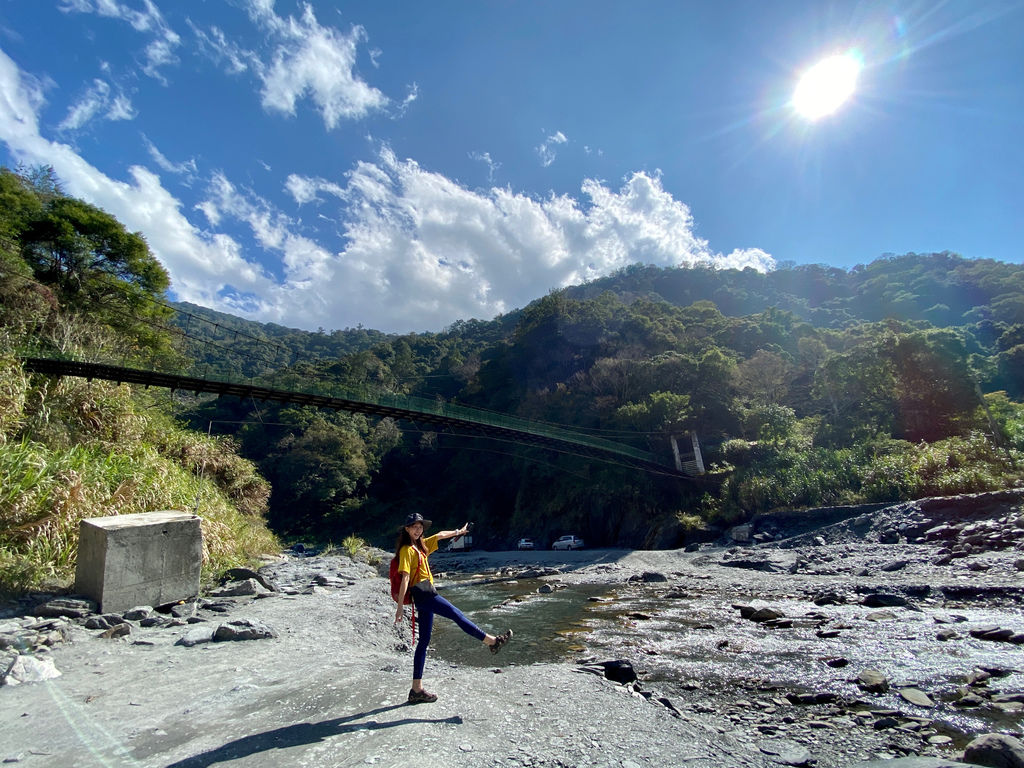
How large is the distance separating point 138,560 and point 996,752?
746 cm

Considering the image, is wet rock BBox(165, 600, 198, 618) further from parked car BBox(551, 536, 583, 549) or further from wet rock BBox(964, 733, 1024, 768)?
parked car BBox(551, 536, 583, 549)

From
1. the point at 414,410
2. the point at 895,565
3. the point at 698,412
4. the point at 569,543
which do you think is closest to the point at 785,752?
the point at 895,565

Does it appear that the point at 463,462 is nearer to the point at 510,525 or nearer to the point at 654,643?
the point at 510,525

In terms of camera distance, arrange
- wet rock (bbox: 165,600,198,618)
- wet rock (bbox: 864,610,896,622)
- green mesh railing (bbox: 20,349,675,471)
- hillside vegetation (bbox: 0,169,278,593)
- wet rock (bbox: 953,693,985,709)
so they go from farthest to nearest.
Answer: green mesh railing (bbox: 20,349,675,471)
wet rock (bbox: 864,610,896,622)
hillside vegetation (bbox: 0,169,278,593)
wet rock (bbox: 165,600,198,618)
wet rock (bbox: 953,693,985,709)

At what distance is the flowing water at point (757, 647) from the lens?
4145mm

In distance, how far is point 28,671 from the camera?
10.9ft

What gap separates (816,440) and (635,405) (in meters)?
9.72

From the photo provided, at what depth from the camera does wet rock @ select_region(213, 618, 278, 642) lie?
185 inches

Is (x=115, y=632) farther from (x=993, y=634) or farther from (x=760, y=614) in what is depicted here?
(x=993, y=634)

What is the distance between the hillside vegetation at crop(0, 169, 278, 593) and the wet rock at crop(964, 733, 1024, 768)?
8228 millimetres

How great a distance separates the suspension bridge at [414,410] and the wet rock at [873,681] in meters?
13.0

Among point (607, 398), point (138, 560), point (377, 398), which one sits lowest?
point (138, 560)

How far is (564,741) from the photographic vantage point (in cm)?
271

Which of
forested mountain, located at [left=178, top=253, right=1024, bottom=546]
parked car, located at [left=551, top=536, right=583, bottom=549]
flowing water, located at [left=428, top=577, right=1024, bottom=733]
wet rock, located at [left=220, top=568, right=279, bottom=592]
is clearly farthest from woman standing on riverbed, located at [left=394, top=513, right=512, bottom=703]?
parked car, located at [left=551, top=536, right=583, bottom=549]
